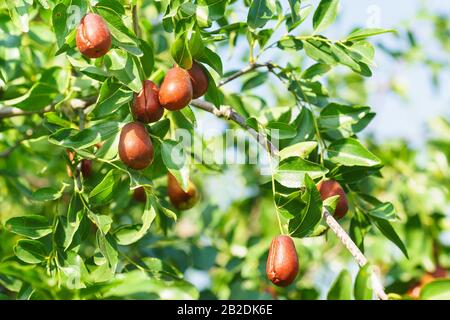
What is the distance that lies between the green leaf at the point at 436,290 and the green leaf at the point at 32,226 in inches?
34.0

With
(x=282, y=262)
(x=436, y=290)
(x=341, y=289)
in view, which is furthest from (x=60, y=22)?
(x=436, y=290)

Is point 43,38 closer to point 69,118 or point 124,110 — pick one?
point 69,118

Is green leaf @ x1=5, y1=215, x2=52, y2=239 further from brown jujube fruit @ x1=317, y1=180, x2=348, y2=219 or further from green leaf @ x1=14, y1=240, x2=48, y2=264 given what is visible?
brown jujube fruit @ x1=317, y1=180, x2=348, y2=219

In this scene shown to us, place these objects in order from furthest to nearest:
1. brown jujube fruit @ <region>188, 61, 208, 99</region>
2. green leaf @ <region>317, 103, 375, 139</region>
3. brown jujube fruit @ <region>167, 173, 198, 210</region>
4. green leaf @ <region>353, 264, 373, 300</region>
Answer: brown jujube fruit @ <region>167, 173, 198, 210</region>
green leaf @ <region>317, 103, 375, 139</region>
brown jujube fruit @ <region>188, 61, 208, 99</region>
green leaf @ <region>353, 264, 373, 300</region>

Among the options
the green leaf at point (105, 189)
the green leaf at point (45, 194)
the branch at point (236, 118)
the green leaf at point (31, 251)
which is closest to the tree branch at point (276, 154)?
the branch at point (236, 118)

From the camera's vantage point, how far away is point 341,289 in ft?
5.22

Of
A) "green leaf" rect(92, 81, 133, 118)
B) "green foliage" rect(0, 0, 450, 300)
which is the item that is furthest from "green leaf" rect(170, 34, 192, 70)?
"green leaf" rect(92, 81, 133, 118)

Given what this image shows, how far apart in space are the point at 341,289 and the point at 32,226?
0.74m

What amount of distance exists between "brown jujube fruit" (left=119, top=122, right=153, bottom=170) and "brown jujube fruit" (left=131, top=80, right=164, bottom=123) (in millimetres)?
26

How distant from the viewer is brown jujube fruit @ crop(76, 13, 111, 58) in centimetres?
148

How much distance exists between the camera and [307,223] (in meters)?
1.53

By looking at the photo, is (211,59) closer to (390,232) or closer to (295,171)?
(295,171)

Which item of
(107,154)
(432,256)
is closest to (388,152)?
(432,256)
